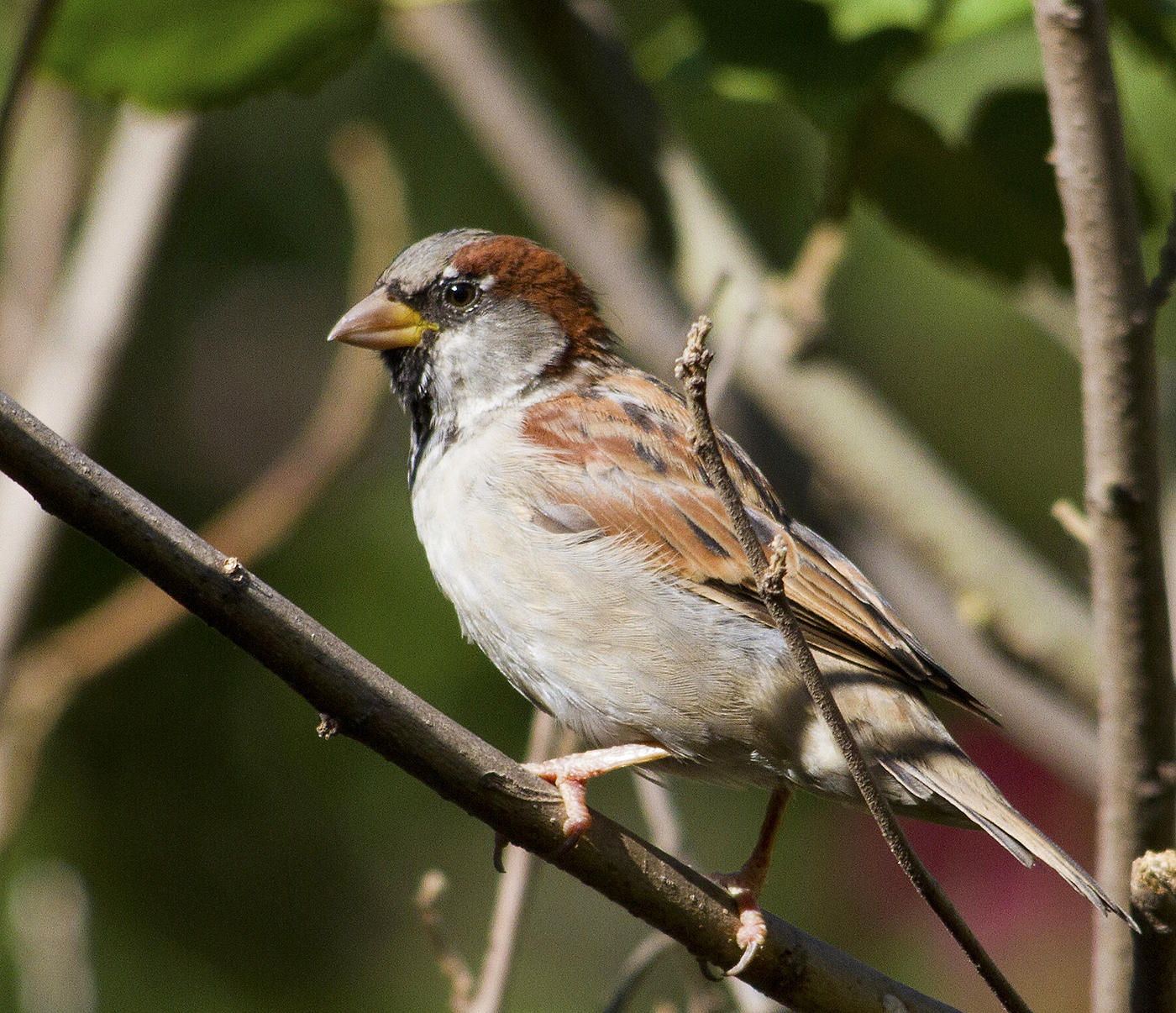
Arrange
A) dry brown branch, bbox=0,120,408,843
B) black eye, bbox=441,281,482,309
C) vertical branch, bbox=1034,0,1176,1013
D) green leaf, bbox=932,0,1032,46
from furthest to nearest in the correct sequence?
dry brown branch, bbox=0,120,408,843 < black eye, bbox=441,281,482,309 < green leaf, bbox=932,0,1032,46 < vertical branch, bbox=1034,0,1176,1013

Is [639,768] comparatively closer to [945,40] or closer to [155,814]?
[945,40]

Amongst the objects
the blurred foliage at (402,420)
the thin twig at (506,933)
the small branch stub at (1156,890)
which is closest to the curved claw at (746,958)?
the thin twig at (506,933)

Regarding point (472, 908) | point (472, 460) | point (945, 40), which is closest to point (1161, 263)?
point (945, 40)

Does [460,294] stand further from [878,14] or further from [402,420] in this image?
[402,420]

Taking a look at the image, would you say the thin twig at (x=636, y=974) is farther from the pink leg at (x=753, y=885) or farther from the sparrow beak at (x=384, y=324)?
the sparrow beak at (x=384, y=324)

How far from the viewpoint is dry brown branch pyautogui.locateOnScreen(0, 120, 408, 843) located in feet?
12.1

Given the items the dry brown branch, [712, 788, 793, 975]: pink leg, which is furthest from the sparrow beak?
[712, 788, 793, 975]: pink leg

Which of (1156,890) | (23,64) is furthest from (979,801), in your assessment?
(23,64)

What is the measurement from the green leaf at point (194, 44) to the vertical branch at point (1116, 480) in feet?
6.26

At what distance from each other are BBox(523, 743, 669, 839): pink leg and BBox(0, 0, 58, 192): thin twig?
4.73ft

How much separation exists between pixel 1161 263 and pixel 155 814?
367cm

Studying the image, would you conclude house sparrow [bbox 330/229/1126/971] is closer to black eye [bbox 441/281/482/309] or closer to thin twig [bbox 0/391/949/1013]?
thin twig [bbox 0/391/949/1013]

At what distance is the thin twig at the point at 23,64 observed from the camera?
2607 mm

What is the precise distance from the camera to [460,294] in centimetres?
332
